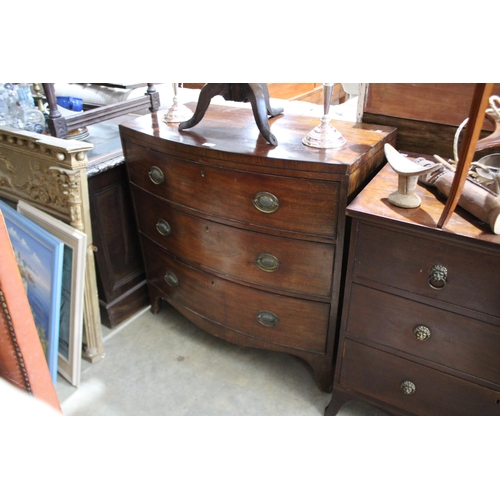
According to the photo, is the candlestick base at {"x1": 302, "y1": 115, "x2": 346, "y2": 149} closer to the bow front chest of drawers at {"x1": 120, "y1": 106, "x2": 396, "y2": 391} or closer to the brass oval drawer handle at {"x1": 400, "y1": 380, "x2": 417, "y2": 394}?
the bow front chest of drawers at {"x1": 120, "y1": 106, "x2": 396, "y2": 391}

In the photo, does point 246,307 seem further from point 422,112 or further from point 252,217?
point 422,112

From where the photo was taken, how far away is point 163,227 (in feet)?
5.31

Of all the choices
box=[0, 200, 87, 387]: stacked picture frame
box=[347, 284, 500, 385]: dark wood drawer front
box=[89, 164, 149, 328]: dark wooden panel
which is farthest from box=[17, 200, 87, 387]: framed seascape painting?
box=[347, 284, 500, 385]: dark wood drawer front

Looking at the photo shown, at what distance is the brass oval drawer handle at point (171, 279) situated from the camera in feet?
5.68

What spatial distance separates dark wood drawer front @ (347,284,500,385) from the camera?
3.55 feet

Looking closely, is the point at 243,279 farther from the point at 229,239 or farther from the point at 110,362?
the point at 110,362

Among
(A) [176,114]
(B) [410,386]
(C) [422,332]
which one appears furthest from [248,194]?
(B) [410,386]

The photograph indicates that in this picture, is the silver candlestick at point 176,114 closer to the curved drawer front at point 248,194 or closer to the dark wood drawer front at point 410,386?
the curved drawer front at point 248,194

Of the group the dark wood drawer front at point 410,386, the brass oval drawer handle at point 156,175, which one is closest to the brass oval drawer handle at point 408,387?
the dark wood drawer front at point 410,386

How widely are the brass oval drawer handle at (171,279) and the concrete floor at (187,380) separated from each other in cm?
29

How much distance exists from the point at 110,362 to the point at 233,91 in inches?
47.5

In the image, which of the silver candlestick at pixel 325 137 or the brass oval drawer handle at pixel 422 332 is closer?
the brass oval drawer handle at pixel 422 332

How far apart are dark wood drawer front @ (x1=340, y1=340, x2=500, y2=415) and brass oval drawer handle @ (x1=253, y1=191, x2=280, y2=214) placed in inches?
19.0

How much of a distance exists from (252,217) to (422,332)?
59 centimetres
